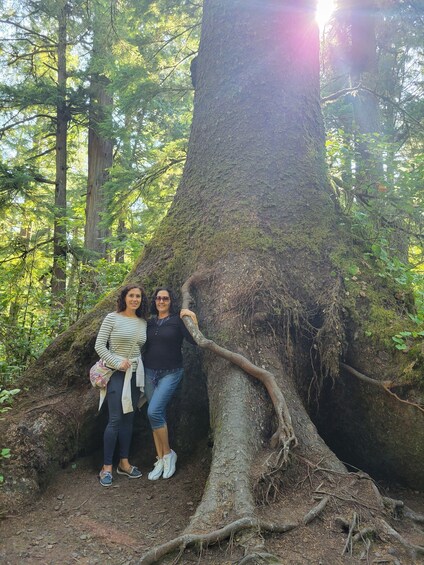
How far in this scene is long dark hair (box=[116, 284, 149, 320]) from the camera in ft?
16.0

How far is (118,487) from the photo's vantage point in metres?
4.29

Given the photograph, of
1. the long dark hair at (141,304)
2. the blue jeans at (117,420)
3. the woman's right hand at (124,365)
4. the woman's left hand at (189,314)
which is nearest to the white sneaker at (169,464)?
the blue jeans at (117,420)

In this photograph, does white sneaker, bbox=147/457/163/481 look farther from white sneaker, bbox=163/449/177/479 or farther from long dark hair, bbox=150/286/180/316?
long dark hair, bbox=150/286/180/316

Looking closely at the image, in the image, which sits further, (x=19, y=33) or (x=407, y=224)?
(x=19, y=33)

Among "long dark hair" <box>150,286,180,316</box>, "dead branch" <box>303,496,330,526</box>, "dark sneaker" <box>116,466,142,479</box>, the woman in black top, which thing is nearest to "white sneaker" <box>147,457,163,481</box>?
the woman in black top

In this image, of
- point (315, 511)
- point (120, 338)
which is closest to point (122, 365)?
point (120, 338)

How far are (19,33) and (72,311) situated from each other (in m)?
10.3

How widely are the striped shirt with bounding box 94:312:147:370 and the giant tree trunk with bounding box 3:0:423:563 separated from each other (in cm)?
43

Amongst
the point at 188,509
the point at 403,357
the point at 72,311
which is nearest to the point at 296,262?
the point at 403,357

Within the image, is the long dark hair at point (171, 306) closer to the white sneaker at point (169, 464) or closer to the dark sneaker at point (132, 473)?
the white sneaker at point (169, 464)

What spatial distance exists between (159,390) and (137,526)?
1.35m

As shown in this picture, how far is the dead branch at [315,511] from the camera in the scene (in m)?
2.99

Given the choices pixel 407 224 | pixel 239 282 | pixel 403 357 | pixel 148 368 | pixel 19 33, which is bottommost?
pixel 148 368

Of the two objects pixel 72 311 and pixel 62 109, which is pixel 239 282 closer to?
pixel 72 311
